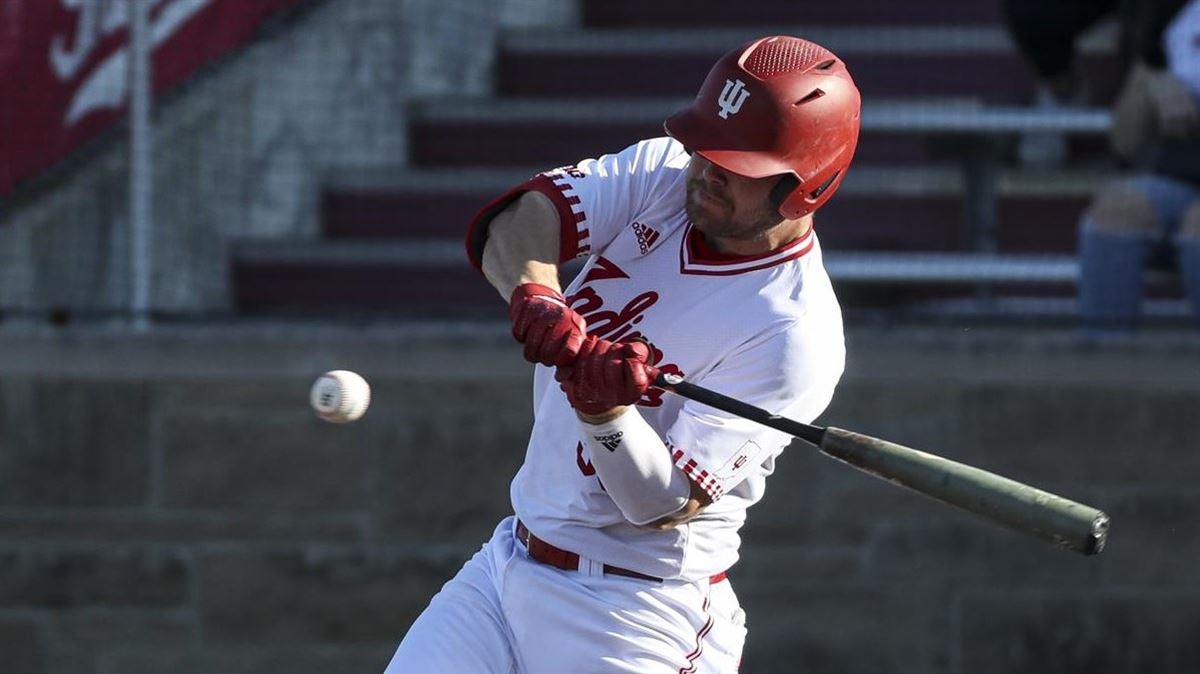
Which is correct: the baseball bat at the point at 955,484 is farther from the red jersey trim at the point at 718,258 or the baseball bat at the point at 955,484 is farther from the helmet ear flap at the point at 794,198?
the helmet ear flap at the point at 794,198

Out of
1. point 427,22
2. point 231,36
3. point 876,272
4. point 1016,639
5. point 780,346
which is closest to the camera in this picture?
point 780,346

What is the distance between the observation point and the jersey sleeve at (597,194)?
3619mm

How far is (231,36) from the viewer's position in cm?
688

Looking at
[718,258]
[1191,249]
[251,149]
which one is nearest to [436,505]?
[251,149]

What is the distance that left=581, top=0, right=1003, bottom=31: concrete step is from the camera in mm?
7773

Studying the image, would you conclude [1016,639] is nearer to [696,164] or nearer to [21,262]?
[696,164]

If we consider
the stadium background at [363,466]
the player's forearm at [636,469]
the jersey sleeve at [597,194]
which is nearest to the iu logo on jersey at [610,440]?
the player's forearm at [636,469]

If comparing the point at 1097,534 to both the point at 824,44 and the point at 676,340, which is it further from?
the point at 824,44

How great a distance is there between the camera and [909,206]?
708 centimetres

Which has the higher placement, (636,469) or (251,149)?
(251,149)

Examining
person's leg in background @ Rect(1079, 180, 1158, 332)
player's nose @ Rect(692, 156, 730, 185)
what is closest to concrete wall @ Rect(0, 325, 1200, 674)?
Answer: person's leg in background @ Rect(1079, 180, 1158, 332)

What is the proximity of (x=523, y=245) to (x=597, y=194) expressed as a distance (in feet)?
0.58

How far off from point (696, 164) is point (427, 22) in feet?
14.1

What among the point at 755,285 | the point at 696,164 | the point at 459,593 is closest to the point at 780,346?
the point at 755,285
